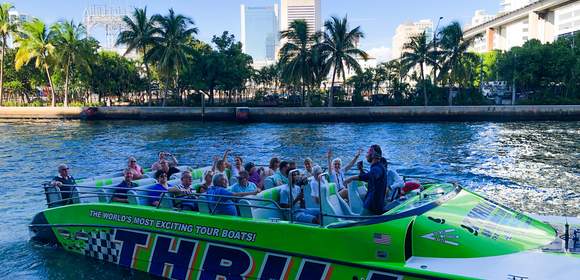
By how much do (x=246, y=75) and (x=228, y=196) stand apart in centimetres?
5461

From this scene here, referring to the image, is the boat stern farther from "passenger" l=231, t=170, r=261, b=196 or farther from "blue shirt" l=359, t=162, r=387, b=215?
"blue shirt" l=359, t=162, r=387, b=215

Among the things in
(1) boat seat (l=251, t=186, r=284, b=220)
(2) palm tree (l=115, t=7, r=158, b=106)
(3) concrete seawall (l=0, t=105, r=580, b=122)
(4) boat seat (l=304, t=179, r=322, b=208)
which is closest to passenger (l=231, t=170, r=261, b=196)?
(1) boat seat (l=251, t=186, r=284, b=220)

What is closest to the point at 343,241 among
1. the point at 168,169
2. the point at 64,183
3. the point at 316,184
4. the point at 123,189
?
the point at 316,184

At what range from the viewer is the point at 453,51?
53812 mm

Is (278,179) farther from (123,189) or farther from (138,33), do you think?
(138,33)

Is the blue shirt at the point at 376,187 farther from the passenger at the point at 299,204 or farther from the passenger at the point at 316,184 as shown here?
the passenger at the point at 299,204

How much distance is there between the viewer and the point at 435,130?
130ft

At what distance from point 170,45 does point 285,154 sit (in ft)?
110

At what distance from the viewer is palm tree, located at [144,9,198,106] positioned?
5544 cm

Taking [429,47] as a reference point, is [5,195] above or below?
below

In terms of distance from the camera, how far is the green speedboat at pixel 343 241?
20.9 ft

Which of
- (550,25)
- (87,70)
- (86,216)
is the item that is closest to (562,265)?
(86,216)

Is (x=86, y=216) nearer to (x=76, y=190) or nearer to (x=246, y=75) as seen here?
(x=76, y=190)

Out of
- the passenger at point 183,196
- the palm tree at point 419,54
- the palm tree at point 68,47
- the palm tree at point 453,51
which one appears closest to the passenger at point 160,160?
the passenger at point 183,196
